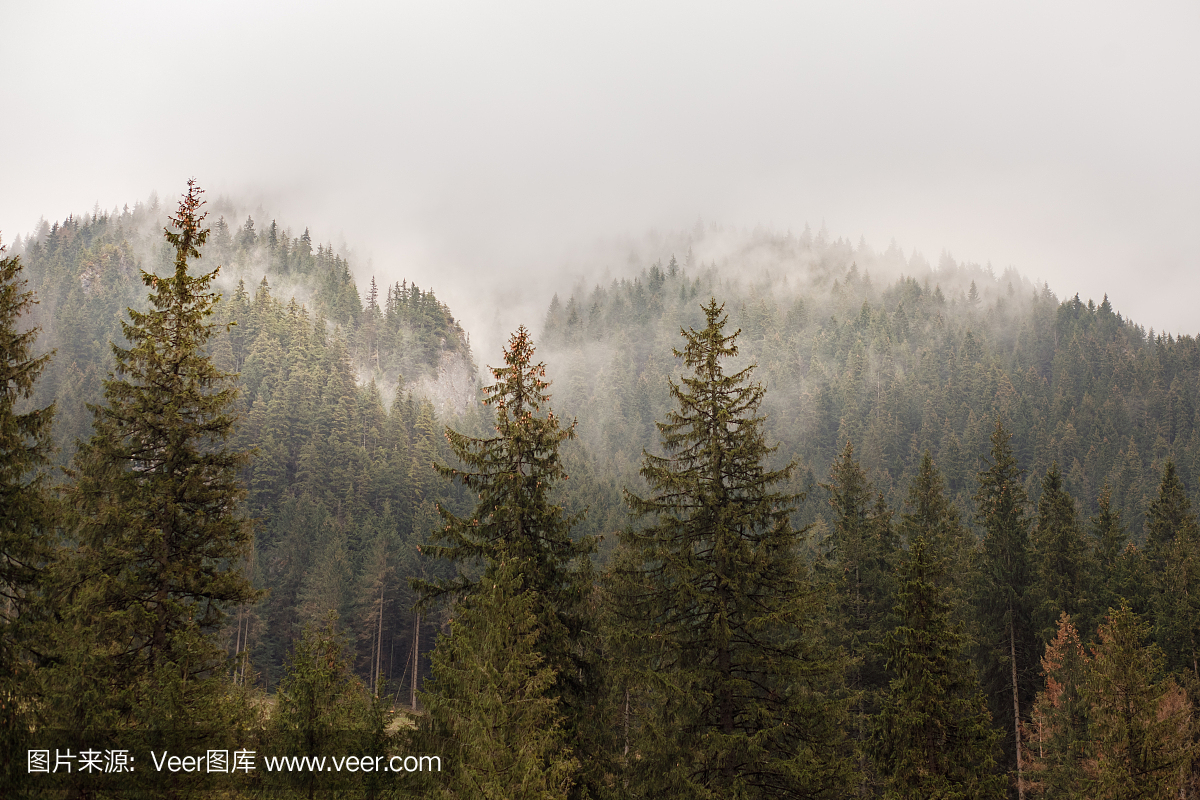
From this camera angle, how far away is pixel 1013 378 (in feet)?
467

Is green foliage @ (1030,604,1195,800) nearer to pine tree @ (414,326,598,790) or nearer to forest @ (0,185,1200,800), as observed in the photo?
forest @ (0,185,1200,800)

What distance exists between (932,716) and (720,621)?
6.70 m

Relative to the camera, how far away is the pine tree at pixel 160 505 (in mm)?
13961

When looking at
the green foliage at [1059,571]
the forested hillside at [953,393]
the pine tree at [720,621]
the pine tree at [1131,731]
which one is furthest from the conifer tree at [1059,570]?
the forested hillside at [953,393]

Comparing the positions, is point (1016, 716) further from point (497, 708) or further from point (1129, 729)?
point (497, 708)

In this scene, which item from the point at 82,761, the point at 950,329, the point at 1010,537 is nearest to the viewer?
the point at 82,761

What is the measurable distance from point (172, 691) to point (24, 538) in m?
4.42

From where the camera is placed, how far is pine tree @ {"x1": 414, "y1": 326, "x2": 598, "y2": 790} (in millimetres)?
17125

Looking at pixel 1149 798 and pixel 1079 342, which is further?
pixel 1079 342

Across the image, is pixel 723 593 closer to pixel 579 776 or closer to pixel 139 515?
pixel 579 776

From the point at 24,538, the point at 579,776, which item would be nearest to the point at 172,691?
the point at 24,538

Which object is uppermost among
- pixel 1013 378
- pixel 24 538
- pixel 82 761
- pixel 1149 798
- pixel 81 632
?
pixel 1013 378

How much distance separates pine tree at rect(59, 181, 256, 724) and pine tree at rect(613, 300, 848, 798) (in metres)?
9.32

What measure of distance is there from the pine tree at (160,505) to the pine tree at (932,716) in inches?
650
